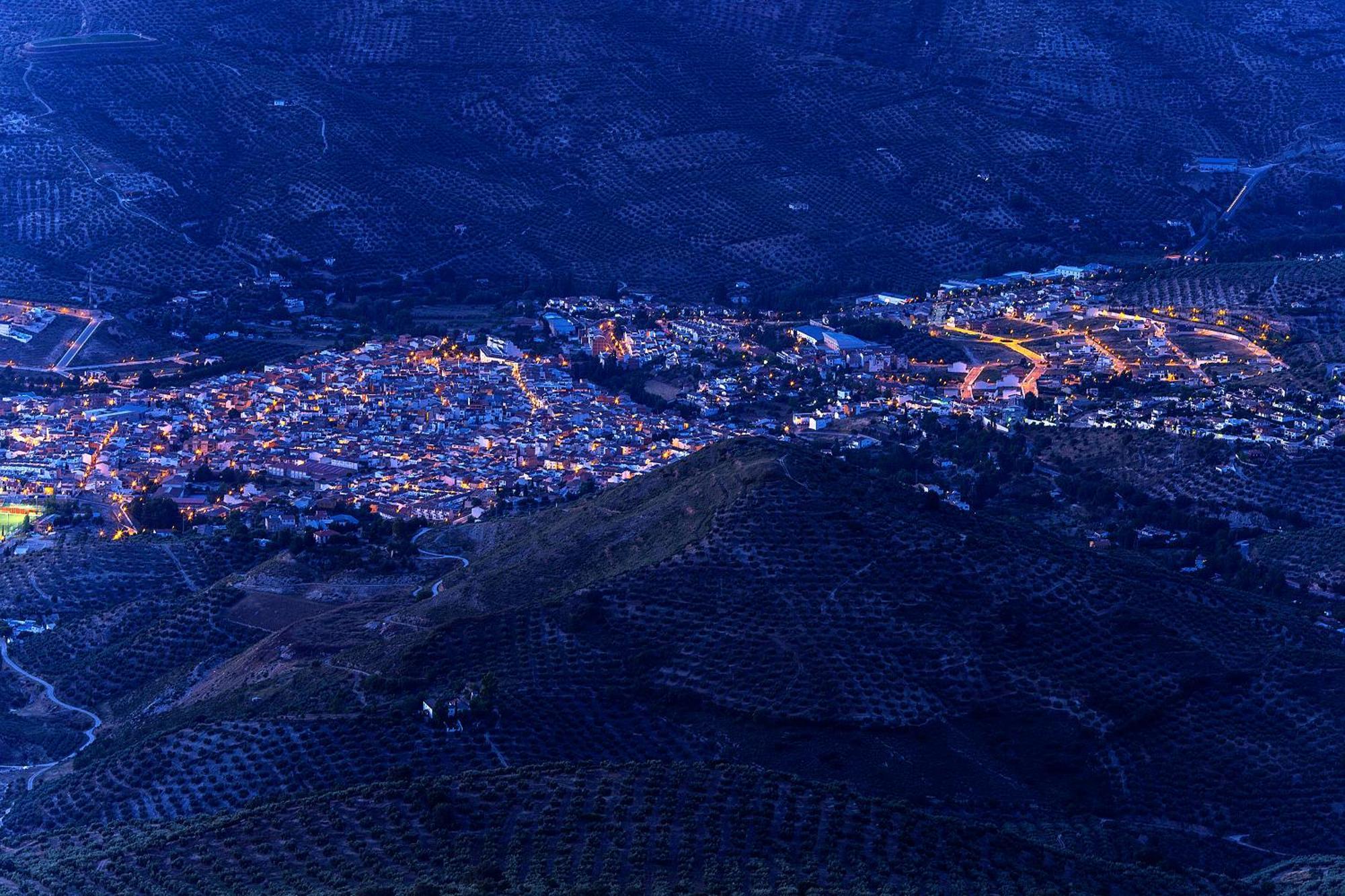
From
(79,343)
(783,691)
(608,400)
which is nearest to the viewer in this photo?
(783,691)

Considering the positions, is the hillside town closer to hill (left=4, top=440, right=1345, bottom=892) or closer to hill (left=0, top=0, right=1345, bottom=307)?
hill (left=0, top=0, right=1345, bottom=307)

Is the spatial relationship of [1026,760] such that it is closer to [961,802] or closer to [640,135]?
[961,802]

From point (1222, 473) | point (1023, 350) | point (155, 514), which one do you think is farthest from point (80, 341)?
point (1222, 473)

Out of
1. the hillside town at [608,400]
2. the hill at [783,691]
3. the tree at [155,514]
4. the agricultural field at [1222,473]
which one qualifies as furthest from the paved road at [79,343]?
the agricultural field at [1222,473]

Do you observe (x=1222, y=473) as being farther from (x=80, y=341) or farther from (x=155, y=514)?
(x=80, y=341)

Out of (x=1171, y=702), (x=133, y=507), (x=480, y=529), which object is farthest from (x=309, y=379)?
(x=1171, y=702)

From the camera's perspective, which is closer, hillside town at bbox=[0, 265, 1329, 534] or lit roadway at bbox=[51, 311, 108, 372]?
hillside town at bbox=[0, 265, 1329, 534]

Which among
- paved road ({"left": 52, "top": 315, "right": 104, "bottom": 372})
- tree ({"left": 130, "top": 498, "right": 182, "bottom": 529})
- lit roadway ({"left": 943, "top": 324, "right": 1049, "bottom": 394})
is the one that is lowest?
paved road ({"left": 52, "top": 315, "right": 104, "bottom": 372})

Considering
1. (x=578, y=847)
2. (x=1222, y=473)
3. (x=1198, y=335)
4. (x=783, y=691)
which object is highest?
(x=578, y=847)

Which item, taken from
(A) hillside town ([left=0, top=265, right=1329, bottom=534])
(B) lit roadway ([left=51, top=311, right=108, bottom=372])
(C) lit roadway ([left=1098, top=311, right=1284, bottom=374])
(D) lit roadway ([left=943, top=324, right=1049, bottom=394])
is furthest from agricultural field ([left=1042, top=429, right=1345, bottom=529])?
(B) lit roadway ([left=51, top=311, right=108, bottom=372])
